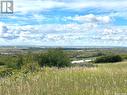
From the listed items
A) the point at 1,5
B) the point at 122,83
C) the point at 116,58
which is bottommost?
the point at 116,58

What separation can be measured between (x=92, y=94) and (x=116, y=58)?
193 feet

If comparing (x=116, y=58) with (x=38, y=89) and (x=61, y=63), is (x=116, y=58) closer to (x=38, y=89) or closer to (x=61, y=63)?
(x=61, y=63)

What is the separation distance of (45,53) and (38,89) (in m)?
32.2

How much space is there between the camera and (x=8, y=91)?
25.0ft

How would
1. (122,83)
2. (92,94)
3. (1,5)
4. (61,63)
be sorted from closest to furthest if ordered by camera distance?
(92,94) < (122,83) < (1,5) < (61,63)

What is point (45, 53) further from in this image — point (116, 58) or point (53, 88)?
point (53, 88)

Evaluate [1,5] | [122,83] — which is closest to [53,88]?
[122,83]

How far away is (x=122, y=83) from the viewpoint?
902cm

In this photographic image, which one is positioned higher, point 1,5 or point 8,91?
point 1,5

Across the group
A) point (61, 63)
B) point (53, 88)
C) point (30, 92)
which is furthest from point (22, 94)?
point (61, 63)

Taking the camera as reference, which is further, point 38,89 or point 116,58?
point 116,58

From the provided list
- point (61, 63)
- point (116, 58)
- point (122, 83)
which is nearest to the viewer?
point (122, 83)

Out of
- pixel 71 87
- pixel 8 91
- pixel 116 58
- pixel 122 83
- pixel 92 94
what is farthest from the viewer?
pixel 116 58

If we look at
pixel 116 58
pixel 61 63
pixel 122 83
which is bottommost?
pixel 116 58
